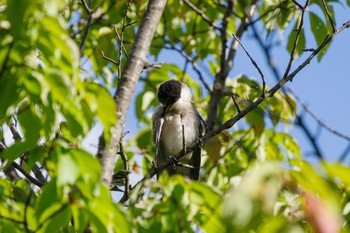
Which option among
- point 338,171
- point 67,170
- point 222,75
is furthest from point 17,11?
point 222,75

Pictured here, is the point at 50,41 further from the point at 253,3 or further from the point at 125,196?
the point at 253,3

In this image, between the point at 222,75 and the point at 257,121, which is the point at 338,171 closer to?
the point at 257,121

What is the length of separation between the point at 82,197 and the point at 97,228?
0.42 feet

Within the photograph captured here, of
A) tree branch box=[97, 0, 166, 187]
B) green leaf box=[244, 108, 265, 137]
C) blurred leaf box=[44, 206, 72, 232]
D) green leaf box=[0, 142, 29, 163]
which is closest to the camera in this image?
blurred leaf box=[44, 206, 72, 232]

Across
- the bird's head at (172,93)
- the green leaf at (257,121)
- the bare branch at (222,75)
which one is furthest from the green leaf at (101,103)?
the bird's head at (172,93)

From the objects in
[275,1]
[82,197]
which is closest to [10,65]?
[82,197]

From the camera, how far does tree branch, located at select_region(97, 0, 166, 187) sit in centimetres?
328

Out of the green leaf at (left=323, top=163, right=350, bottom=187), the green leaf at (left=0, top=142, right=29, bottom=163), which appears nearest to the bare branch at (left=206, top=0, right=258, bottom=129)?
the green leaf at (left=0, top=142, right=29, bottom=163)

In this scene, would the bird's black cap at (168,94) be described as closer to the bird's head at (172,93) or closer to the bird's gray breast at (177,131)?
the bird's head at (172,93)

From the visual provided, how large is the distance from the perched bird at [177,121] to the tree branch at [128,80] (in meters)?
1.99

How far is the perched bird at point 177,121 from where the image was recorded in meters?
5.97

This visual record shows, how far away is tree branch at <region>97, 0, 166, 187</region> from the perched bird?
1.99 meters

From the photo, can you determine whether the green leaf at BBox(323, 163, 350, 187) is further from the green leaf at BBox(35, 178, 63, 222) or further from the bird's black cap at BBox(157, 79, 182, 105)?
the bird's black cap at BBox(157, 79, 182, 105)

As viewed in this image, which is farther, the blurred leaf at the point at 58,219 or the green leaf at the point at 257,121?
the green leaf at the point at 257,121
